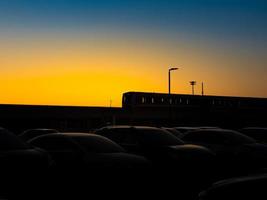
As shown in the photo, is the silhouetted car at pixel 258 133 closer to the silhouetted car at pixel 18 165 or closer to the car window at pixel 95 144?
the car window at pixel 95 144

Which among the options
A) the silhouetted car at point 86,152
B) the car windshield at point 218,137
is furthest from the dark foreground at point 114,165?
the car windshield at point 218,137

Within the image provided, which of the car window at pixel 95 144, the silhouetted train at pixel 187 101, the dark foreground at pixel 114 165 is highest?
the silhouetted train at pixel 187 101

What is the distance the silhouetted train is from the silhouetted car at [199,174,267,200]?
45300mm

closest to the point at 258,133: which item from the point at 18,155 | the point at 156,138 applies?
the point at 156,138

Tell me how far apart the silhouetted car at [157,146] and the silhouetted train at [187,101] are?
3743 centimetres

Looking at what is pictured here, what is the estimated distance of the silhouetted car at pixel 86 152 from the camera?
934cm

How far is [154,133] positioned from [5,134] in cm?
469

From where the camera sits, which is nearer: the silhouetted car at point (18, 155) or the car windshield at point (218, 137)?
the silhouetted car at point (18, 155)

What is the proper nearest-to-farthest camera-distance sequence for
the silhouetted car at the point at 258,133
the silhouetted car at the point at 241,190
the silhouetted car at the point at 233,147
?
the silhouetted car at the point at 241,190, the silhouetted car at the point at 233,147, the silhouetted car at the point at 258,133

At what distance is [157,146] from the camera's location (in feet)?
37.3

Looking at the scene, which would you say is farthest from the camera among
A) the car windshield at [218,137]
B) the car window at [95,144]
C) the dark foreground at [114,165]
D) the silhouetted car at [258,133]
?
the silhouetted car at [258,133]

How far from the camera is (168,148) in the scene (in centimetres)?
1111

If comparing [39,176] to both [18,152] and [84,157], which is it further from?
[84,157]

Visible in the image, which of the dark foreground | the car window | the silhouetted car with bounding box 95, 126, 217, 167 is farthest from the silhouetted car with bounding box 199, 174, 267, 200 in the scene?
the silhouetted car with bounding box 95, 126, 217, 167
